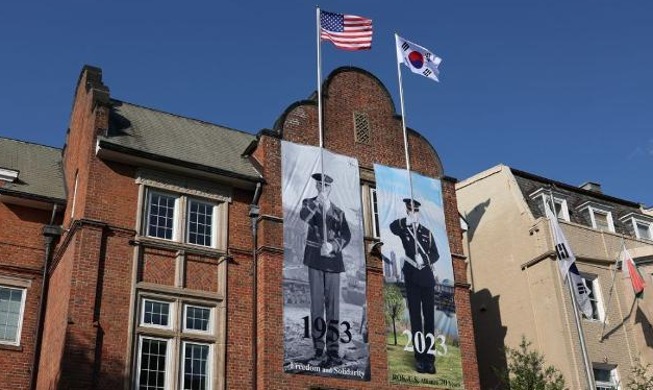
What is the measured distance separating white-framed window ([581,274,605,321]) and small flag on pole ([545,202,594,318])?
1.10 meters

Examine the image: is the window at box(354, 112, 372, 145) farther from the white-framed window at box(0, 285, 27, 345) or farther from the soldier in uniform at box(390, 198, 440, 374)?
the white-framed window at box(0, 285, 27, 345)

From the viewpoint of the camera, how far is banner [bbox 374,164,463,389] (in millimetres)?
22406

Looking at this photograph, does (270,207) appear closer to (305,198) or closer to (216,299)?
(305,198)

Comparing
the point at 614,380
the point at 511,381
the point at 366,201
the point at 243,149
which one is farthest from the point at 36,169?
the point at 614,380

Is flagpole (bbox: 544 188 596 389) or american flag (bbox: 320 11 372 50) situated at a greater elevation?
american flag (bbox: 320 11 372 50)

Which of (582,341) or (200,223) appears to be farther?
(582,341)

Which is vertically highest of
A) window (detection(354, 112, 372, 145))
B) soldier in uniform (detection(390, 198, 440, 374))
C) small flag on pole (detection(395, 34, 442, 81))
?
small flag on pole (detection(395, 34, 442, 81))

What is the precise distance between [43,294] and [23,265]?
3.70 ft

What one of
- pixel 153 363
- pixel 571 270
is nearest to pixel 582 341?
pixel 571 270

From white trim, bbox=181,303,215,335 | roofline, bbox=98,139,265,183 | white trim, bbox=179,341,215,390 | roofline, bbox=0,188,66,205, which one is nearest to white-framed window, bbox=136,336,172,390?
white trim, bbox=179,341,215,390

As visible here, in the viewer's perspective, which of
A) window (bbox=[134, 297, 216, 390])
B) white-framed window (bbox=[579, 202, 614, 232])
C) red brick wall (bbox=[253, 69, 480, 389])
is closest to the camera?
window (bbox=[134, 297, 216, 390])

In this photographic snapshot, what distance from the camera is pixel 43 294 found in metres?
21.9

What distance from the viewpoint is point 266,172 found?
22859mm

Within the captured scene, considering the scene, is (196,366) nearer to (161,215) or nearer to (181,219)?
(181,219)
